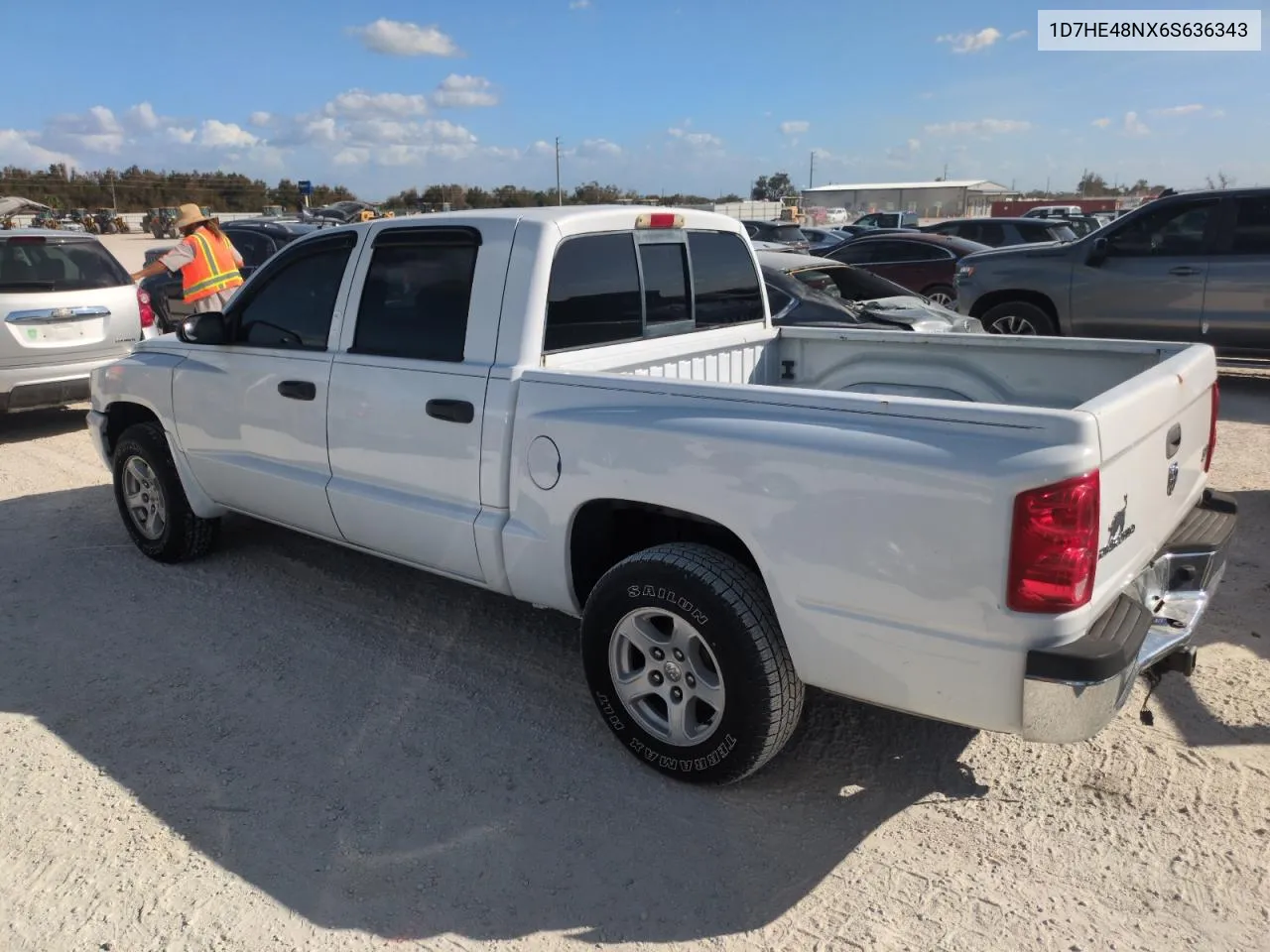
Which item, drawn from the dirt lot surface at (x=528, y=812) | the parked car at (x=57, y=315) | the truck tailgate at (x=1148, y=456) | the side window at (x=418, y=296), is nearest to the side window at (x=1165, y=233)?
the dirt lot surface at (x=528, y=812)

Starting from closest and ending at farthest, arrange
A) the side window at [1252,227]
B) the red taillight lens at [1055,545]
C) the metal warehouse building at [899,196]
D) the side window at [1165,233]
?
the red taillight lens at [1055,545], the side window at [1252,227], the side window at [1165,233], the metal warehouse building at [899,196]

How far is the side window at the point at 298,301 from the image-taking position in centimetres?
427

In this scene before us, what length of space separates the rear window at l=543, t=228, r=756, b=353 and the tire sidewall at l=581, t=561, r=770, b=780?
100 cm

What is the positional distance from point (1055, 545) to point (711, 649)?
108cm

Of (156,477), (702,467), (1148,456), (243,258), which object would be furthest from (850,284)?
(243,258)

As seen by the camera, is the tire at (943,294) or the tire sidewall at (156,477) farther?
the tire at (943,294)

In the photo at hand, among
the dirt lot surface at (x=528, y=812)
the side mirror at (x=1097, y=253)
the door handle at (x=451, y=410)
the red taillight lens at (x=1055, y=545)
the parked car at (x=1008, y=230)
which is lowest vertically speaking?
the dirt lot surface at (x=528, y=812)

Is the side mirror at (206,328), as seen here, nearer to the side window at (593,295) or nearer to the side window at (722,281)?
the side window at (593,295)

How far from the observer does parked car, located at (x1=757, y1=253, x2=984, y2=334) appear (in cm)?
780

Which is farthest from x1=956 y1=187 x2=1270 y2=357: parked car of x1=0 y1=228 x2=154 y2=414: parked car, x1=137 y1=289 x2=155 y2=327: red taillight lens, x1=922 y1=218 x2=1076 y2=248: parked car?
x1=137 y1=289 x2=155 y2=327: red taillight lens

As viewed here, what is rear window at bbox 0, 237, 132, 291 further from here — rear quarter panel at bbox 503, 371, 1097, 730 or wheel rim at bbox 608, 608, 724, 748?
wheel rim at bbox 608, 608, 724, 748

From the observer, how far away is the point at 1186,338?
9328 mm

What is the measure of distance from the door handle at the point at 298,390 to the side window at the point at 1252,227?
8.58 metres

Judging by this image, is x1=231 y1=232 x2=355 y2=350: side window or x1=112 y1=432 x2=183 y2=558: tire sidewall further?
x1=112 y1=432 x2=183 y2=558: tire sidewall
